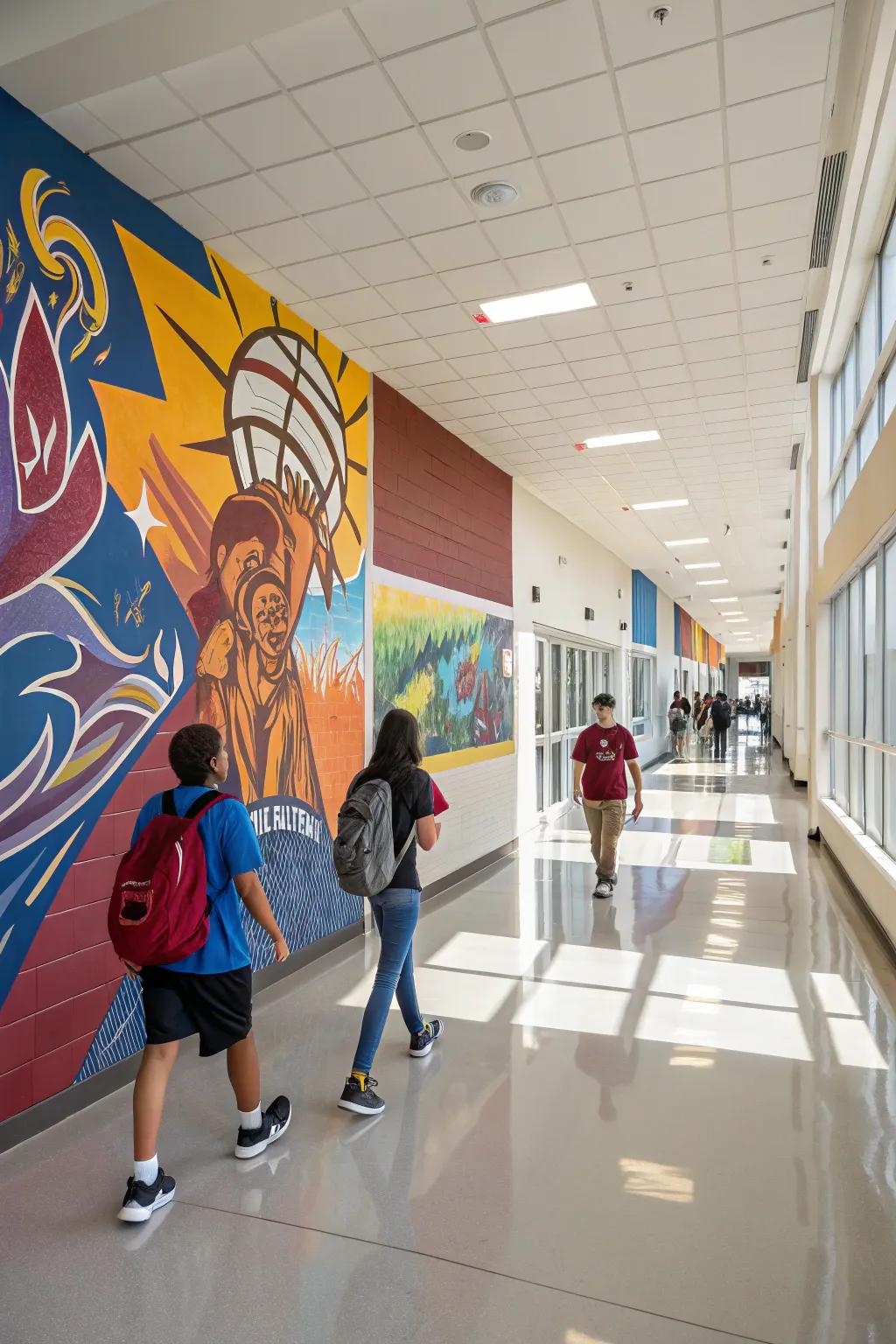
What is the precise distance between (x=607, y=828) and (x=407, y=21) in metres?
5.18

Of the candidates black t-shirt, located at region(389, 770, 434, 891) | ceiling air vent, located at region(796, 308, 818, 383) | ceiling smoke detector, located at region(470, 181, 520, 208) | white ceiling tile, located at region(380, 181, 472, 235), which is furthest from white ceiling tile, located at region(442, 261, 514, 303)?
black t-shirt, located at region(389, 770, 434, 891)

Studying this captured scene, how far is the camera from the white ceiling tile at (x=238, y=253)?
4.08m

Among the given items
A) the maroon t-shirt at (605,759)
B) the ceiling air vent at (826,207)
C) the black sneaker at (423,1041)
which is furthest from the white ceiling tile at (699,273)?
the black sneaker at (423,1041)

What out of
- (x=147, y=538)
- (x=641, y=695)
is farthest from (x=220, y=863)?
(x=641, y=695)

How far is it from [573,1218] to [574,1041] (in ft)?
4.19

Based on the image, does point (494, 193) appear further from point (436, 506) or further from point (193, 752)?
point (436, 506)

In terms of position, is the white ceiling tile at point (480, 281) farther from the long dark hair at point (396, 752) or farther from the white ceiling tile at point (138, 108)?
the long dark hair at point (396, 752)

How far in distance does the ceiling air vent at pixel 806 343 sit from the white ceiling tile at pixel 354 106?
2.97 metres

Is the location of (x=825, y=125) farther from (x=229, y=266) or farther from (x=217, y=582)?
(x=217, y=582)

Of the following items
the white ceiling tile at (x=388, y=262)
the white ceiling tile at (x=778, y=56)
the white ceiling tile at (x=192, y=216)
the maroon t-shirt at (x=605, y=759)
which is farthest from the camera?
the maroon t-shirt at (x=605, y=759)

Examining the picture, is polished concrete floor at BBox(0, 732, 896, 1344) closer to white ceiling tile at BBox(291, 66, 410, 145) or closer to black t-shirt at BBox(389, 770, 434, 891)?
black t-shirt at BBox(389, 770, 434, 891)

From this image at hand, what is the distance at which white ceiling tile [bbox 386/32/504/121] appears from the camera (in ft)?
9.35

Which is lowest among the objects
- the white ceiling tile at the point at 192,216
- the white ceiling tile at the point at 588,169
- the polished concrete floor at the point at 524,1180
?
the polished concrete floor at the point at 524,1180

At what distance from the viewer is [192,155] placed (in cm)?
340
